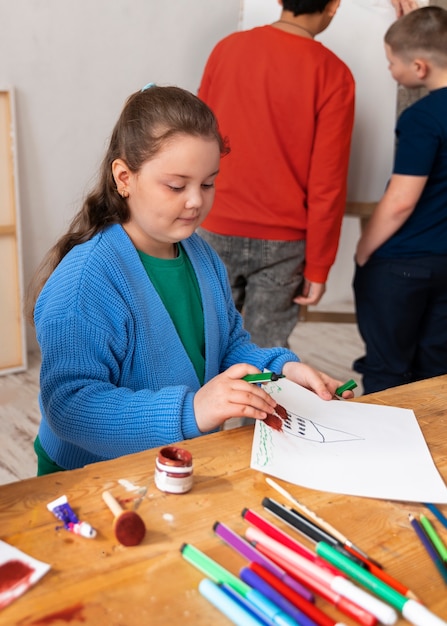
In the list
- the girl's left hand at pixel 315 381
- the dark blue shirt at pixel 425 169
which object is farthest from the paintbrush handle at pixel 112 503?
the dark blue shirt at pixel 425 169

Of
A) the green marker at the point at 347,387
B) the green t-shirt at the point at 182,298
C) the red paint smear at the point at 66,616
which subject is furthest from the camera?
the green t-shirt at the point at 182,298

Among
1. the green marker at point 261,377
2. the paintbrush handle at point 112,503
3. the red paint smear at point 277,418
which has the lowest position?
the red paint smear at point 277,418

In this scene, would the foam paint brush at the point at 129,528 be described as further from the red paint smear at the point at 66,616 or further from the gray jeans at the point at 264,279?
the gray jeans at the point at 264,279

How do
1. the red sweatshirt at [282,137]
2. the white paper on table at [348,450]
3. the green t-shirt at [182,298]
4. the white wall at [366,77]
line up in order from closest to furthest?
the white paper on table at [348,450] → the green t-shirt at [182,298] → the red sweatshirt at [282,137] → the white wall at [366,77]

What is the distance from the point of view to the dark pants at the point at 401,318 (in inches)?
84.7

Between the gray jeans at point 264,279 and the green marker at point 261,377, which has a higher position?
the green marker at point 261,377

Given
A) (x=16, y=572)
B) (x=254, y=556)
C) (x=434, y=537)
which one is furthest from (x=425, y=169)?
(x=16, y=572)

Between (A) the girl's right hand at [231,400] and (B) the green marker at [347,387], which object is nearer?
(A) the girl's right hand at [231,400]

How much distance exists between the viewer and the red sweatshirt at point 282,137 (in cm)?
196

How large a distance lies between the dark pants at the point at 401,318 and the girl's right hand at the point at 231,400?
1.30 m

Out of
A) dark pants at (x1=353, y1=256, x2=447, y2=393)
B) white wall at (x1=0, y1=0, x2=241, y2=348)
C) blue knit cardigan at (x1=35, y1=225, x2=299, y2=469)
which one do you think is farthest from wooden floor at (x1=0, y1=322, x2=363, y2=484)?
blue knit cardigan at (x1=35, y1=225, x2=299, y2=469)

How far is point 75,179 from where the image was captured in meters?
2.79

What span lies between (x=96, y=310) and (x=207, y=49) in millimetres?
2129

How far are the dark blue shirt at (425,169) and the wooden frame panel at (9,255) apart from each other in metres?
1.29
